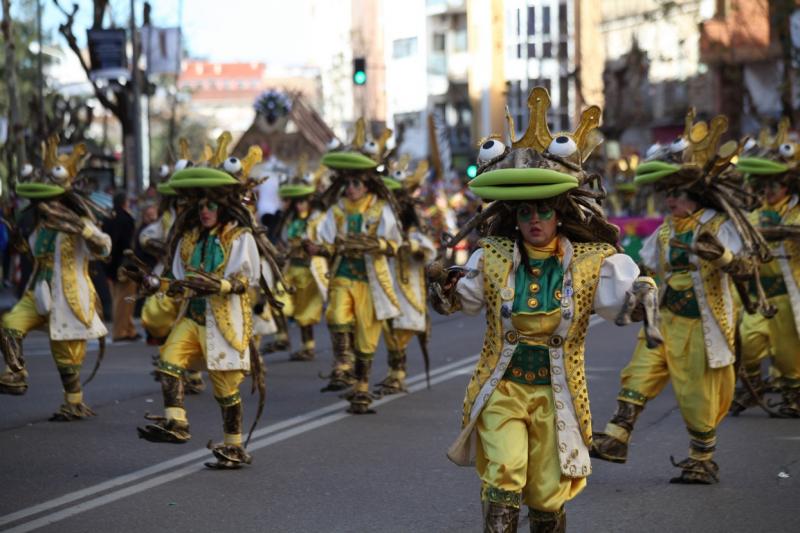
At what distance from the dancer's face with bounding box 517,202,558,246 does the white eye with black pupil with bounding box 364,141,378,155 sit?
20.7ft

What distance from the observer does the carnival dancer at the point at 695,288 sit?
902 cm

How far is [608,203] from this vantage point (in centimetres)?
3312

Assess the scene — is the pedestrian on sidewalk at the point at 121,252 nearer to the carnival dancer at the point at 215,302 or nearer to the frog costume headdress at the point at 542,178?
the carnival dancer at the point at 215,302

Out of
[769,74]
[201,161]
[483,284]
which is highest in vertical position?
[769,74]

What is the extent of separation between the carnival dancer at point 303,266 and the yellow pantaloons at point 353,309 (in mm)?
2862

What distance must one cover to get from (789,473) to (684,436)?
1552 mm

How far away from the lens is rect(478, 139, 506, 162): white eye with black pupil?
6.58 meters

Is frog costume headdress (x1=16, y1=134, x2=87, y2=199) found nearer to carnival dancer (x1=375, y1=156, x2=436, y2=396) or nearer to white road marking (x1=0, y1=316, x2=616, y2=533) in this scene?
white road marking (x1=0, y1=316, x2=616, y2=533)

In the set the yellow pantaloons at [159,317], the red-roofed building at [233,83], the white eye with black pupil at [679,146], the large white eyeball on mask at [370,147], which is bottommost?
the yellow pantaloons at [159,317]

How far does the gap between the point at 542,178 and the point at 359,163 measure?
6428 mm

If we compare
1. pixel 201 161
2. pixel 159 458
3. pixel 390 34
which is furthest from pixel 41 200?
pixel 390 34

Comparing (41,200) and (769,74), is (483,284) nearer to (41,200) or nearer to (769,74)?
(41,200)

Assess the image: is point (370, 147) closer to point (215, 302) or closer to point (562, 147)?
point (215, 302)

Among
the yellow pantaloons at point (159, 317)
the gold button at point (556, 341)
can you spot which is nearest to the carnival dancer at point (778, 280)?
the yellow pantaloons at point (159, 317)
